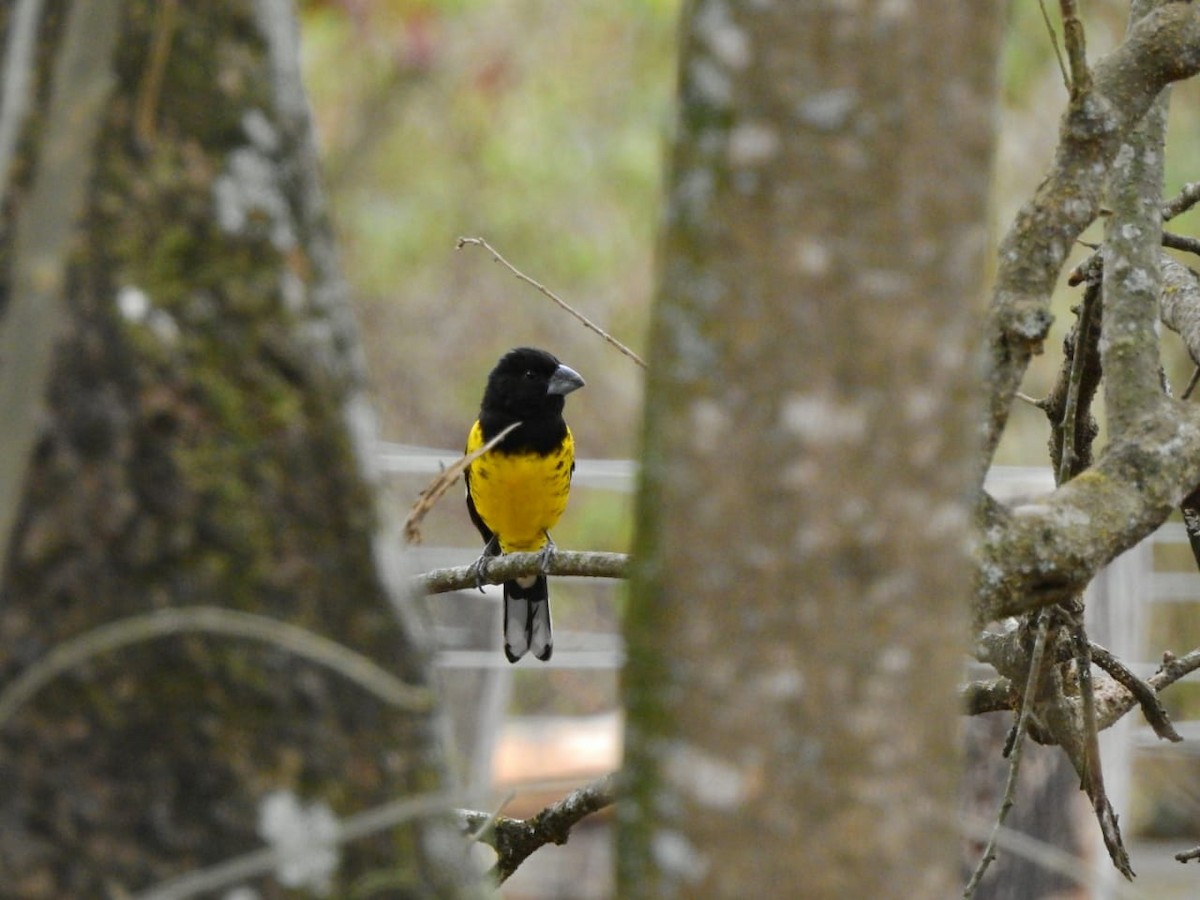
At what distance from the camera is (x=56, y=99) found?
Result: 1.24 metres

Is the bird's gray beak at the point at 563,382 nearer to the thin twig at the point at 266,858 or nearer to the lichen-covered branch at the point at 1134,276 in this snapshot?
the lichen-covered branch at the point at 1134,276

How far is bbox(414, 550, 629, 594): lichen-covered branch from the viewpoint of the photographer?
2850 millimetres

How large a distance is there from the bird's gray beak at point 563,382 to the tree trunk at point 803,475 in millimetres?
4546

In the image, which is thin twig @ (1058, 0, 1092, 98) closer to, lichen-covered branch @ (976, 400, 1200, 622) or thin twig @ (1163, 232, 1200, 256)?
lichen-covered branch @ (976, 400, 1200, 622)

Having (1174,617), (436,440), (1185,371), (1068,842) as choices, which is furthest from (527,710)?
(1068,842)

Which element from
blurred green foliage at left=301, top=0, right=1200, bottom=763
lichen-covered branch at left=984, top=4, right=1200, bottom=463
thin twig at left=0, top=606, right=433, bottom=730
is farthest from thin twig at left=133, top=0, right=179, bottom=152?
blurred green foliage at left=301, top=0, right=1200, bottom=763

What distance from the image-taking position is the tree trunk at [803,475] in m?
1.15

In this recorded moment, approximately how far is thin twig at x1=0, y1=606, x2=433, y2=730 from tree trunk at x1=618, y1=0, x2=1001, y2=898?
23 cm

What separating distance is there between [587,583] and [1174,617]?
5.64m

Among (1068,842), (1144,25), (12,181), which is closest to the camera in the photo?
(12,181)

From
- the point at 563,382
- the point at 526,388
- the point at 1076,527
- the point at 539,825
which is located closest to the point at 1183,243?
the point at 1076,527

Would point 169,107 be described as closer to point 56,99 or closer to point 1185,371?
point 56,99

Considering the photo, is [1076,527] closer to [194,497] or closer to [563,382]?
[194,497]

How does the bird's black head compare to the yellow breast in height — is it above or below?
above
